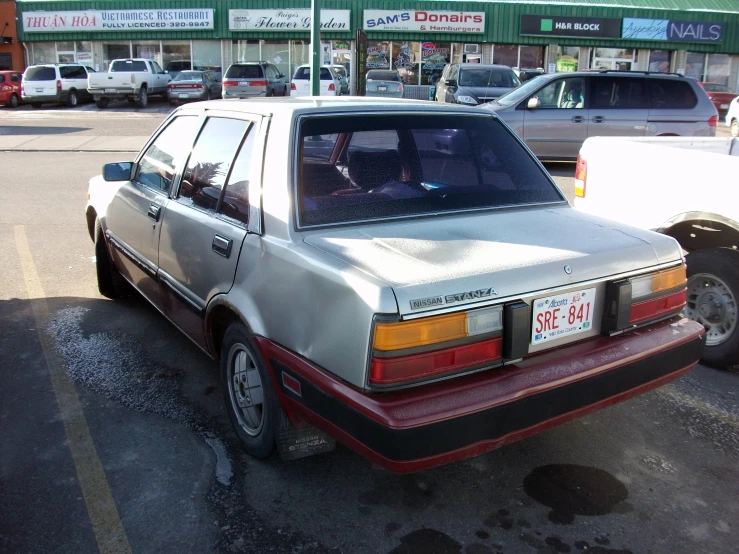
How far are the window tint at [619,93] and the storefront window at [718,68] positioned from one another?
86.2 ft

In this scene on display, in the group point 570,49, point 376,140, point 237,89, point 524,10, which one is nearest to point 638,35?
point 570,49

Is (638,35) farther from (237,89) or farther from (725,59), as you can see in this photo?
(237,89)

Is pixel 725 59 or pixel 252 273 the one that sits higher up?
pixel 725 59

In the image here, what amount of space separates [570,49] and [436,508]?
114ft

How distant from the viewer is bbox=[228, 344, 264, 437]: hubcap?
3324 mm

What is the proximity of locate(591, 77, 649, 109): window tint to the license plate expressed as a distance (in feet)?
34.6

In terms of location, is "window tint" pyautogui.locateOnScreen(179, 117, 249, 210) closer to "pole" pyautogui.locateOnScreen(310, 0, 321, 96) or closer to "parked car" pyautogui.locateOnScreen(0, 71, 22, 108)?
"pole" pyautogui.locateOnScreen(310, 0, 321, 96)

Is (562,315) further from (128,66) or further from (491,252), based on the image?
(128,66)

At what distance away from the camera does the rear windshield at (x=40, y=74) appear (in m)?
28.7

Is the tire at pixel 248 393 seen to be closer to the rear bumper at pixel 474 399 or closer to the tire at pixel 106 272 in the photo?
the rear bumper at pixel 474 399

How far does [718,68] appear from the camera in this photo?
115ft

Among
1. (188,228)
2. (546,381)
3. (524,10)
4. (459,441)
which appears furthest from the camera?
(524,10)

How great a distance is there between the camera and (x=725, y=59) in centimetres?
3491

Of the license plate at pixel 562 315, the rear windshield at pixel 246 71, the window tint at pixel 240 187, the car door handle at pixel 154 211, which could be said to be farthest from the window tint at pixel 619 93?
the rear windshield at pixel 246 71
